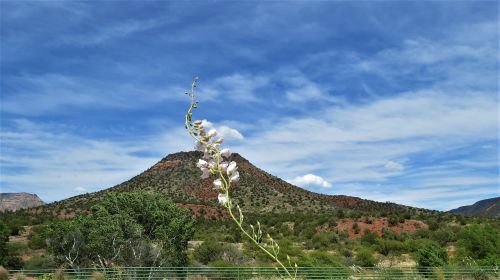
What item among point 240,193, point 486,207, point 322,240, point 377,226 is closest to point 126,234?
point 322,240

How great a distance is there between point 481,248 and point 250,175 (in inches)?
2096

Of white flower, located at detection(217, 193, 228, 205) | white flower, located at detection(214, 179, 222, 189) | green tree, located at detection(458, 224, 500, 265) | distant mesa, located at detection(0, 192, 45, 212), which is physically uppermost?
distant mesa, located at detection(0, 192, 45, 212)

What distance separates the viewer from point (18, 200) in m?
136

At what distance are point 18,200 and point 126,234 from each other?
128 m

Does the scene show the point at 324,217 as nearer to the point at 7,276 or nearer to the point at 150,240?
the point at 150,240

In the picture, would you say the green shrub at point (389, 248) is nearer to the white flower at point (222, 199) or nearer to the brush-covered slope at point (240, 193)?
the brush-covered slope at point (240, 193)

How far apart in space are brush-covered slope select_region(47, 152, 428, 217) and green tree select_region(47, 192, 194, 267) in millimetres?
32995

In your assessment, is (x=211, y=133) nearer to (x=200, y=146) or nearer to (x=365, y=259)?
(x=200, y=146)

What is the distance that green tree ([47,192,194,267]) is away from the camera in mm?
20688

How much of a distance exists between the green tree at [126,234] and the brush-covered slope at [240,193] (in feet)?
108

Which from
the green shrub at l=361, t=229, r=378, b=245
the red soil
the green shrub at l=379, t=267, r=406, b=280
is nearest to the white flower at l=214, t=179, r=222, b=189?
the green shrub at l=379, t=267, r=406, b=280

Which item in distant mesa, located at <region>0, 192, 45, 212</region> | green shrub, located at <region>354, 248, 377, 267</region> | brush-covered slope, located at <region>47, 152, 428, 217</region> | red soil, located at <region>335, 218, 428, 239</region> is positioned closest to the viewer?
green shrub, located at <region>354, 248, 377, 267</region>

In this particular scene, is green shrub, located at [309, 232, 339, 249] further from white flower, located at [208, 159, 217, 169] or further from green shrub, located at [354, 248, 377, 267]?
white flower, located at [208, 159, 217, 169]

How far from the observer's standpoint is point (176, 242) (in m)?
22.4
